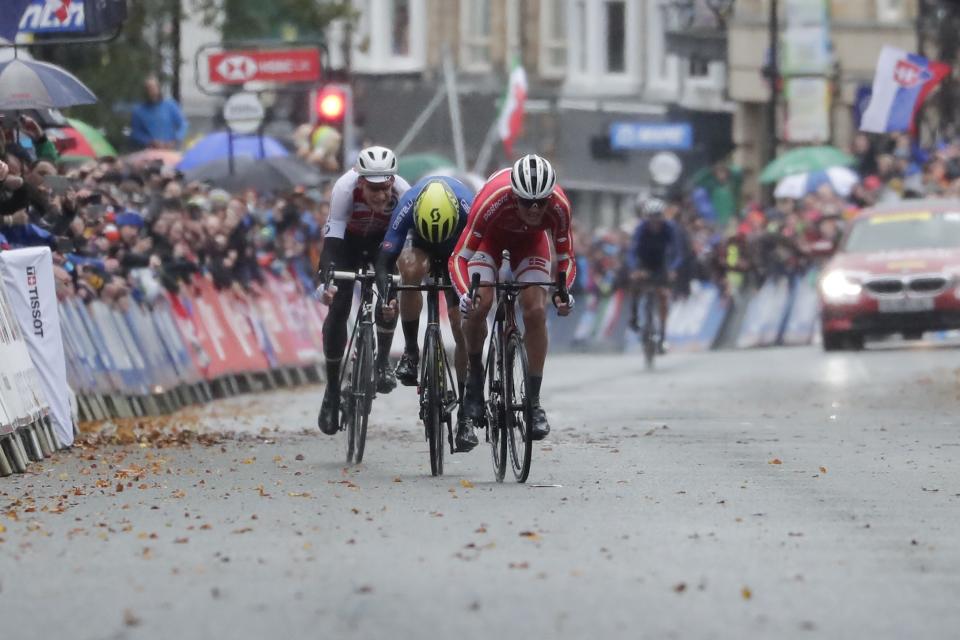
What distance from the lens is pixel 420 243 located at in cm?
1451

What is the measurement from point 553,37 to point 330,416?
136 feet

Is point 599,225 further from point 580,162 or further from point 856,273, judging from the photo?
point 856,273

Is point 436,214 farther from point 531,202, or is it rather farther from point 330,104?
point 330,104

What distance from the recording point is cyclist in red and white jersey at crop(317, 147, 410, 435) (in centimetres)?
1498

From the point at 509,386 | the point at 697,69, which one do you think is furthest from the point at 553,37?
the point at 509,386

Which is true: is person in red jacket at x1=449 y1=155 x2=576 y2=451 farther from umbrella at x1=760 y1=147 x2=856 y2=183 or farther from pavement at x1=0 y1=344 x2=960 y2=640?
umbrella at x1=760 y1=147 x2=856 y2=183

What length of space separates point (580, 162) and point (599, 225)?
4.59ft

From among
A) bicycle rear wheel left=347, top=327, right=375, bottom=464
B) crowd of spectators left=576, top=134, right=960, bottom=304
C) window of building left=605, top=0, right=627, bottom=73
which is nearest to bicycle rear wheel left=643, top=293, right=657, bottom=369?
crowd of spectators left=576, top=134, right=960, bottom=304

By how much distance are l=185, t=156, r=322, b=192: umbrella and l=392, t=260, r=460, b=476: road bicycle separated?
14019 mm

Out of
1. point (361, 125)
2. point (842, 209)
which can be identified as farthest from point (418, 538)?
point (361, 125)

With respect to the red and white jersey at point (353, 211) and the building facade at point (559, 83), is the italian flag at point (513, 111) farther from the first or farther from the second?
the red and white jersey at point (353, 211)

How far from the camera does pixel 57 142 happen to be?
829 inches

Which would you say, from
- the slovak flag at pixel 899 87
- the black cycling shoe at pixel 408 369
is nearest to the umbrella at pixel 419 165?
the slovak flag at pixel 899 87

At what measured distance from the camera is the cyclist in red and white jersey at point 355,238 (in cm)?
1498
